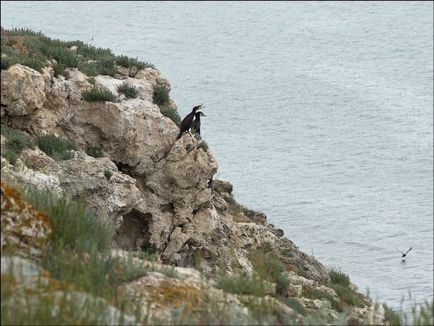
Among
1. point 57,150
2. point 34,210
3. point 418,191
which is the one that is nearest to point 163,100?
point 57,150

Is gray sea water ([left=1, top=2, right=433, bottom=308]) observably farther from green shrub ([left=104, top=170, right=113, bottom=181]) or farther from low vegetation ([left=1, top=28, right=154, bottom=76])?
green shrub ([left=104, top=170, right=113, bottom=181])

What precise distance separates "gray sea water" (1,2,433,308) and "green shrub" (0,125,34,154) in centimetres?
2361

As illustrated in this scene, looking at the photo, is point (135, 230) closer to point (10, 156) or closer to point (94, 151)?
point (94, 151)

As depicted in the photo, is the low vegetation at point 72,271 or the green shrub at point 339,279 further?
the green shrub at point 339,279

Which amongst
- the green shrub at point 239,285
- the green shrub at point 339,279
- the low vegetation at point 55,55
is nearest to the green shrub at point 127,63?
the low vegetation at point 55,55

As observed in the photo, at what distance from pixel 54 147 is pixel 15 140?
1.65m

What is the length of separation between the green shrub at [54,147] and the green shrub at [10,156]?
2.54m

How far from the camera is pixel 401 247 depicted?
5188cm

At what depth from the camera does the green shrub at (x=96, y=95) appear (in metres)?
20.8

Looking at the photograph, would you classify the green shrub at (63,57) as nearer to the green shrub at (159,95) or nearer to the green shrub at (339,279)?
the green shrub at (159,95)

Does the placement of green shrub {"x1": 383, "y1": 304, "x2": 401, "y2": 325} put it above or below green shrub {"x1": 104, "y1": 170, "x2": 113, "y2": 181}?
below

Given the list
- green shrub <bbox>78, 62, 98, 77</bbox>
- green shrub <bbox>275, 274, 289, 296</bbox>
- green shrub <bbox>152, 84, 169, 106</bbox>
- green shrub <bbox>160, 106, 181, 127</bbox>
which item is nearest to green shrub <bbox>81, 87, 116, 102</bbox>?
green shrub <bbox>78, 62, 98, 77</bbox>

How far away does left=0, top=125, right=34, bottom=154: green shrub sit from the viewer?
17562 mm

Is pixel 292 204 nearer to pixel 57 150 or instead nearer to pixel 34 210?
pixel 57 150
